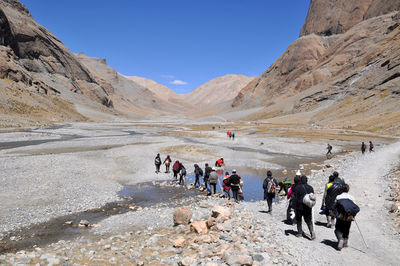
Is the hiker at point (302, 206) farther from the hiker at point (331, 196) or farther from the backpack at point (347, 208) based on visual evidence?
the hiker at point (331, 196)

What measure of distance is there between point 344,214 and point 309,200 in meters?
1.16

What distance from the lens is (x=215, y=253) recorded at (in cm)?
834

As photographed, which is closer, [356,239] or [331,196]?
[356,239]

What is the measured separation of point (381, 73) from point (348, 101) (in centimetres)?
1616

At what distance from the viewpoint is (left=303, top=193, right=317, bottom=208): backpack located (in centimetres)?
953

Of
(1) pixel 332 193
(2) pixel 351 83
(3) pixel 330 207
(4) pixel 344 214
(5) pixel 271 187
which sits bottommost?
(3) pixel 330 207

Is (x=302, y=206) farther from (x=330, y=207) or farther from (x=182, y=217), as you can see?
(x=182, y=217)

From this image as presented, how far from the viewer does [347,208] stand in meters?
8.70

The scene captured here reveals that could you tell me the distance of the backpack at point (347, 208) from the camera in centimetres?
867

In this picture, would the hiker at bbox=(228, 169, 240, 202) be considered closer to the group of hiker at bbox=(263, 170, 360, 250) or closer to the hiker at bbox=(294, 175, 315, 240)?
the group of hiker at bbox=(263, 170, 360, 250)

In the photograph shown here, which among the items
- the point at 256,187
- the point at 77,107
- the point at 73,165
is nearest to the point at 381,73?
the point at 256,187

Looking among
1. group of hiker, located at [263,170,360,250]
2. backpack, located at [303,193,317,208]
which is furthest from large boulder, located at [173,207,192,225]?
backpack, located at [303,193,317,208]

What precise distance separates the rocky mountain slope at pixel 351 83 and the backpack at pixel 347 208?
68.7 meters

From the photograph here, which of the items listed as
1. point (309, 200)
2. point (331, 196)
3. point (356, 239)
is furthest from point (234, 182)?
point (356, 239)
